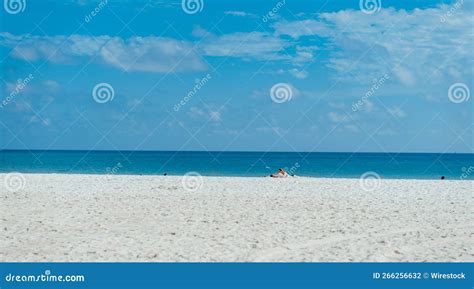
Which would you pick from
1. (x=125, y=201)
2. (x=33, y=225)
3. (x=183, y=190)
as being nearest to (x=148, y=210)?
(x=125, y=201)

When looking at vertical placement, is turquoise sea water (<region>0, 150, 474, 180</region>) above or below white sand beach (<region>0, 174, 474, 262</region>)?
above

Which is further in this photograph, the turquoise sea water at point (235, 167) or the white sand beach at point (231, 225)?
the turquoise sea water at point (235, 167)

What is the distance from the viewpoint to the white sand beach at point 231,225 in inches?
347

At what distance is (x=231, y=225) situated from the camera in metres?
11.0

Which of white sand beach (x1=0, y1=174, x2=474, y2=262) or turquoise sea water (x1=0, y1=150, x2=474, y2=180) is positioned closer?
white sand beach (x1=0, y1=174, x2=474, y2=262)

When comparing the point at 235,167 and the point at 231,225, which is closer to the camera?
the point at 231,225

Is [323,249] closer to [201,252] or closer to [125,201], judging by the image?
[201,252]

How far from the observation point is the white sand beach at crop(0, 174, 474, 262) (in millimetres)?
A: 8820

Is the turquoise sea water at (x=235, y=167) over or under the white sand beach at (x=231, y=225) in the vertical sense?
over

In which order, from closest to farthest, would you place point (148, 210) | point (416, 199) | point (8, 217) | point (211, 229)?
point (211, 229) < point (8, 217) < point (148, 210) < point (416, 199)

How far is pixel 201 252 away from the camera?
8.85m

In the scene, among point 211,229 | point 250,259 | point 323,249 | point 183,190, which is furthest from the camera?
point 183,190

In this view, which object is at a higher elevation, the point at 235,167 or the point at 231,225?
the point at 235,167
